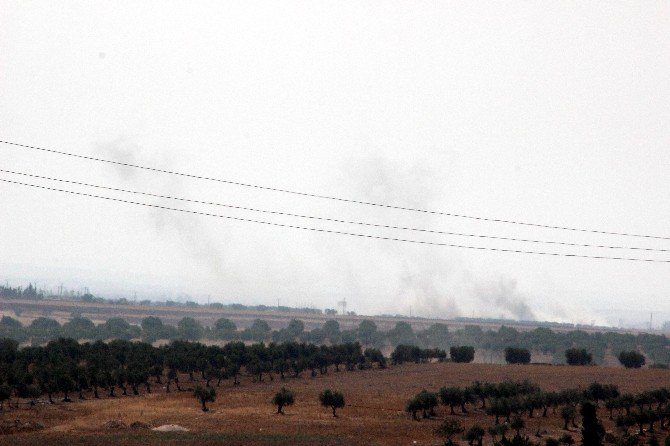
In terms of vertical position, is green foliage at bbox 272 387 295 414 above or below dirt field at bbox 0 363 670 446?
above

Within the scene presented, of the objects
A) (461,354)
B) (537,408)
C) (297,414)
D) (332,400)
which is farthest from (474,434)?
(461,354)

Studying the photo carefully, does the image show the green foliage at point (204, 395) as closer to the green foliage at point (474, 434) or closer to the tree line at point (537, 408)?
the tree line at point (537, 408)

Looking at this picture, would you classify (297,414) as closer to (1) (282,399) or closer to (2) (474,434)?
(1) (282,399)

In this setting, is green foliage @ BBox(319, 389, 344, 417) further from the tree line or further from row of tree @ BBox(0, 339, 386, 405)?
row of tree @ BBox(0, 339, 386, 405)

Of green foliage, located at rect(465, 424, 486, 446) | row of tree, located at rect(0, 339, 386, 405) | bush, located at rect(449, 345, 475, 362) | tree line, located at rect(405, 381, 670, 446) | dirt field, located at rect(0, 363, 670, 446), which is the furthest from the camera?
bush, located at rect(449, 345, 475, 362)

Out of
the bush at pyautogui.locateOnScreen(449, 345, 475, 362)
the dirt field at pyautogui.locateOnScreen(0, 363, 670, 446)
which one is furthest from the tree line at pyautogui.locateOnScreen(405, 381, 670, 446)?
the bush at pyautogui.locateOnScreen(449, 345, 475, 362)

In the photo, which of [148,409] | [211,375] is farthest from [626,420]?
[211,375]

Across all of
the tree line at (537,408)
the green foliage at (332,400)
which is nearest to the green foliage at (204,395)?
the green foliage at (332,400)

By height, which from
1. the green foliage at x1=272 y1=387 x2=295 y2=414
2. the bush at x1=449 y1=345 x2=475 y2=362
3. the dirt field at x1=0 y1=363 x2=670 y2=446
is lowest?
the dirt field at x1=0 y1=363 x2=670 y2=446

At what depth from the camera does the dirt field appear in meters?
59.0

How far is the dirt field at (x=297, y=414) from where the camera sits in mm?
59031

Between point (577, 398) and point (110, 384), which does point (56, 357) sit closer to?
point (110, 384)

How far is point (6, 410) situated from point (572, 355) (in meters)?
102

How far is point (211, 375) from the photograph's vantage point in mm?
105375
